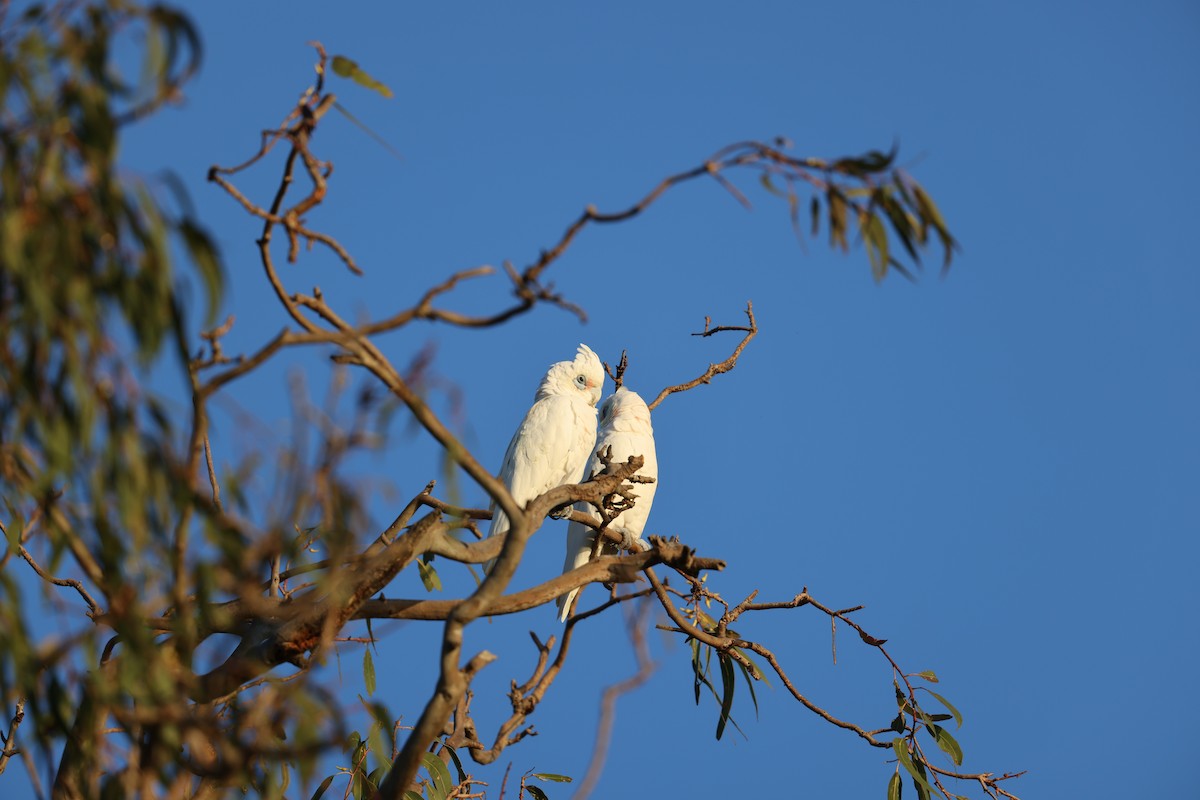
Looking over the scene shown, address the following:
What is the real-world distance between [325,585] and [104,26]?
81 centimetres

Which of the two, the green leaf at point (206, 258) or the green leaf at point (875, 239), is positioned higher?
the green leaf at point (875, 239)

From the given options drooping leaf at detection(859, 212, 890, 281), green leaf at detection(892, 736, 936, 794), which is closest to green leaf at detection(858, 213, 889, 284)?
drooping leaf at detection(859, 212, 890, 281)

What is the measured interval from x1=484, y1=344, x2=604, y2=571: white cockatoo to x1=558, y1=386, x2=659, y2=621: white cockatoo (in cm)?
24

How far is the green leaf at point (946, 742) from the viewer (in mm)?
2926

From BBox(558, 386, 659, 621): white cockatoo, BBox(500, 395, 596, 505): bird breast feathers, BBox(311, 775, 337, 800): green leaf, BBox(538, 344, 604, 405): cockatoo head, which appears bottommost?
BBox(311, 775, 337, 800): green leaf

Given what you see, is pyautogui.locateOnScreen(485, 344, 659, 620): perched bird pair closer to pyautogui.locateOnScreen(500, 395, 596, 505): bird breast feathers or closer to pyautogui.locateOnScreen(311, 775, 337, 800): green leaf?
pyautogui.locateOnScreen(500, 395, 596, 505): bird breast feathers

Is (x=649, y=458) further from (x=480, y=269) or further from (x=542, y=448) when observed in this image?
(x=480, y=269)

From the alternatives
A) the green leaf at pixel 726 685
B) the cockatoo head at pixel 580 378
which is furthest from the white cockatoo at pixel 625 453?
the green leaf at pixel 726 685

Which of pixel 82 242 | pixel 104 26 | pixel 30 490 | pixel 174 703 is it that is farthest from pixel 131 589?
pixel 104 26

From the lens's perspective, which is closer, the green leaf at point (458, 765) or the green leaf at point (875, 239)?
the green leaf at point (875, 239)

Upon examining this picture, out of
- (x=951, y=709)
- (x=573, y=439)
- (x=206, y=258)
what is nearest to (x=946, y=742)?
(x=951, y=709)

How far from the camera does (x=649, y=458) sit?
13.1ft

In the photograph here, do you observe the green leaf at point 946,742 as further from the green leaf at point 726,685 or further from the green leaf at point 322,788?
the green leaf at point 322,788

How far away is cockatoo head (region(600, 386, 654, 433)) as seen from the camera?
396 centimetres
